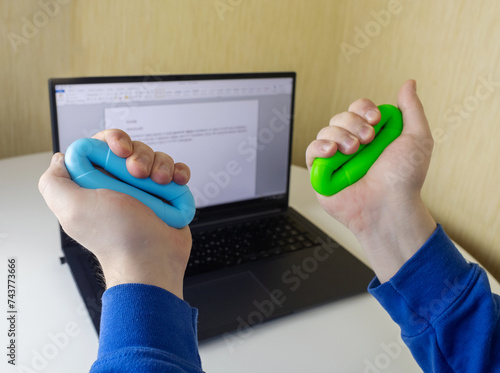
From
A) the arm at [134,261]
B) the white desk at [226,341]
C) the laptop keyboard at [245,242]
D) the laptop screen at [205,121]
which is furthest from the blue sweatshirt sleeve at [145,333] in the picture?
the laptop screen at [205,121]

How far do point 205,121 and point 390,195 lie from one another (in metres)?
0.41

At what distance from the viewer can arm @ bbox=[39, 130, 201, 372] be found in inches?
15.5

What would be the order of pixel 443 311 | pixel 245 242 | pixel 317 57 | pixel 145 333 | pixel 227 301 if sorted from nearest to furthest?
1. pixel 145 333
2. pixel 443 311
3. pixel 227 301
4. pixel 245 242
5. pixel 317 57

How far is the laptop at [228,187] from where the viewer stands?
709 mm

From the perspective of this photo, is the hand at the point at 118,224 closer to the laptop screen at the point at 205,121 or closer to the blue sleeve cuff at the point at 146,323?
the blue sleeve cuff at the point at 146,323

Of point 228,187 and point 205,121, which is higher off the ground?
point 205,121

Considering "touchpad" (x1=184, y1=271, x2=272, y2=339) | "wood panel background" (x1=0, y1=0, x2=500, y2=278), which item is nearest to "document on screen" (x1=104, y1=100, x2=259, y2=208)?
"touchpad" (x1=184, y1=271, x2=272, y2=339)

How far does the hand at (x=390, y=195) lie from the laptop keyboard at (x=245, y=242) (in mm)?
244

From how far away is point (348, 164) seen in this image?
569 mm

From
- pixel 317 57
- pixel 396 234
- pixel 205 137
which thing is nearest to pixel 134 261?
pixel 396 234

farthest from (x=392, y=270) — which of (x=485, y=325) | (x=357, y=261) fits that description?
(x=357, y=261)

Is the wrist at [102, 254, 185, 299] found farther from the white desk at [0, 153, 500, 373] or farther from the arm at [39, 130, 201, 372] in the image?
the white desk at [0, 153, 500, 373]

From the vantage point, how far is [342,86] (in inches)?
55.3

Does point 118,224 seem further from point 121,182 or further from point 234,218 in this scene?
point 234,218
